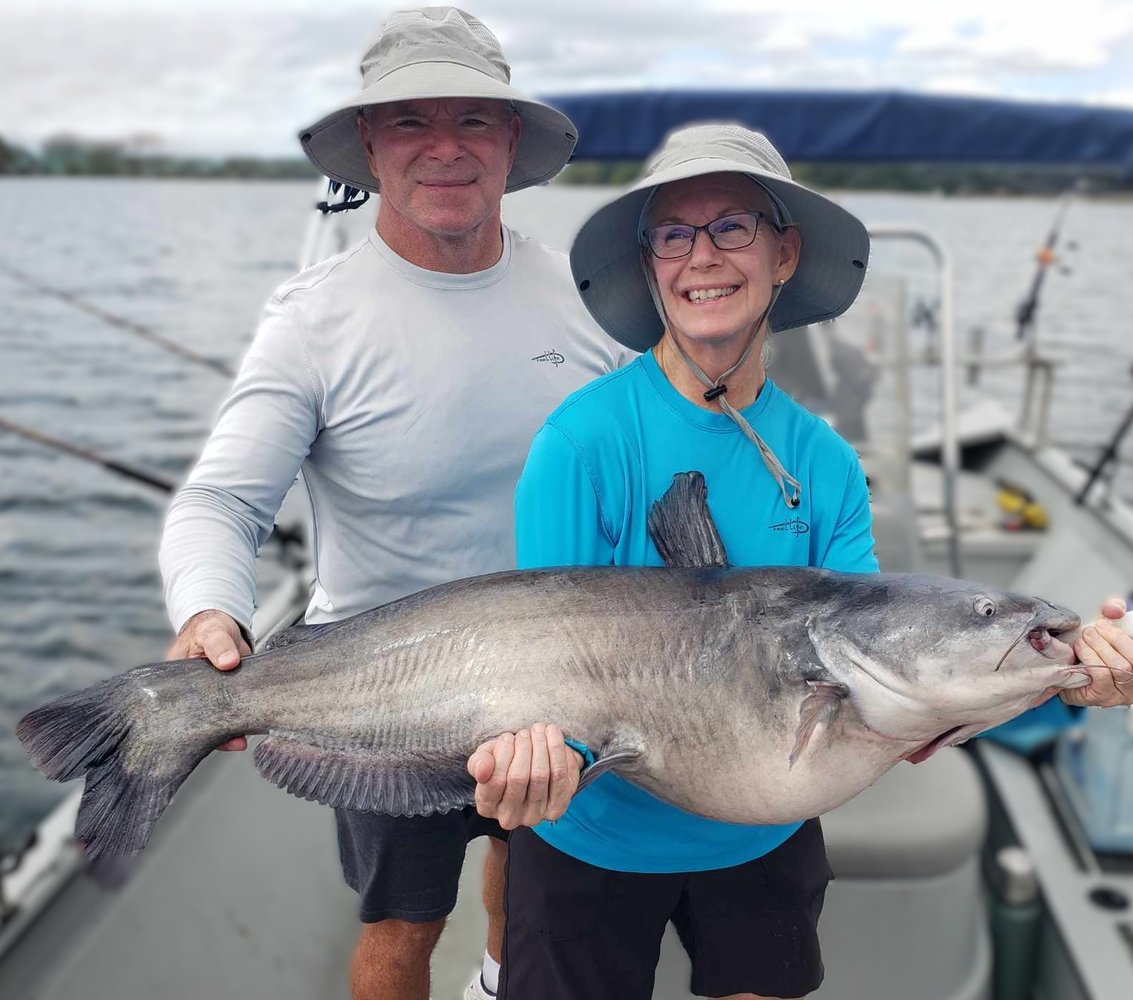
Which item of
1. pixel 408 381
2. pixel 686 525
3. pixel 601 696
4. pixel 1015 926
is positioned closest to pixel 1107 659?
pixel 686 525

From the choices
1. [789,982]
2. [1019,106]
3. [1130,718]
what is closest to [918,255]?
[1019,106]

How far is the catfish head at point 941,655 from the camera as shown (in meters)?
1.75

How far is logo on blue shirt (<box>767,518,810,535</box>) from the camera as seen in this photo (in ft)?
6.82

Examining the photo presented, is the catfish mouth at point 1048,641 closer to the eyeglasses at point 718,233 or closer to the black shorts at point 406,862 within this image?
the eyeglasses at point 718,233

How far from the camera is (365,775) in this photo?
200 cm

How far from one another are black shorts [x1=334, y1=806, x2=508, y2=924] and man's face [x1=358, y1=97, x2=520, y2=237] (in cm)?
137

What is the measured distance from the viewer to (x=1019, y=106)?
218 inches

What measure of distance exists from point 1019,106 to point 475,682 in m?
5.03

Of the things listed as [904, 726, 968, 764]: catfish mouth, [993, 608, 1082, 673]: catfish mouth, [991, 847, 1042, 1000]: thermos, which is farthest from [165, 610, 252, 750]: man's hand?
[991, 847, 1042, 1000]: thermos

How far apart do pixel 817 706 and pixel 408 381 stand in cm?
112

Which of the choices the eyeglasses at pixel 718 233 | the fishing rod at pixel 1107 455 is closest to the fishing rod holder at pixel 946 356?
the fishing rod at pixel 1107 455

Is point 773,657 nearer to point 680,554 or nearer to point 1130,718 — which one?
point 680,554

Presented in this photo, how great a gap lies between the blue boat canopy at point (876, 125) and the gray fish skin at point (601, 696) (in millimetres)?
4296

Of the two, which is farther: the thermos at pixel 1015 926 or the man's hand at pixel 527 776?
the thermos at pixel 1015 926
